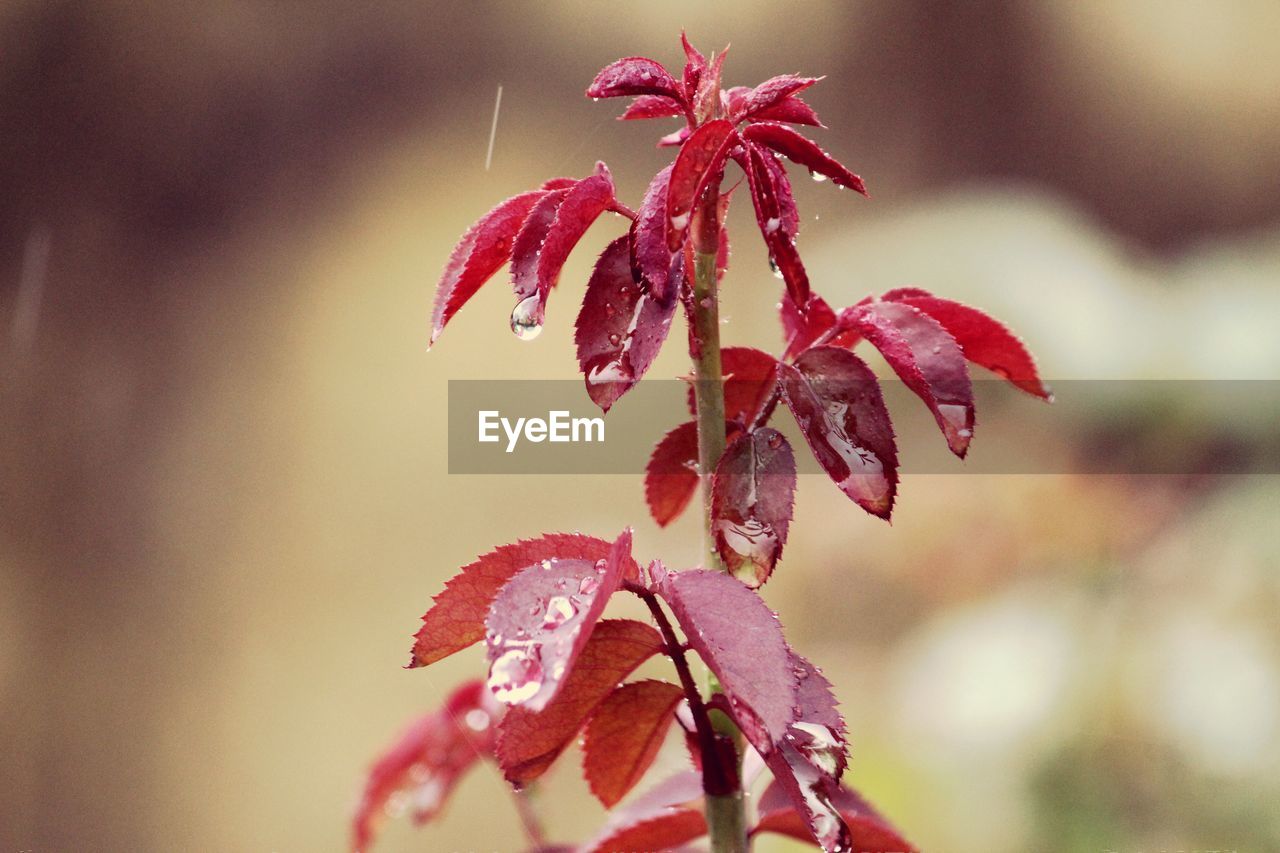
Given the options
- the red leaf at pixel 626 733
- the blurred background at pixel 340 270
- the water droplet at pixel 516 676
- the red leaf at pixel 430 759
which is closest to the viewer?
the water droplet at pixel 516 676

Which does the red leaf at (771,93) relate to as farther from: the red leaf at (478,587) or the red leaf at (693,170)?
the red leaf at (478,587)

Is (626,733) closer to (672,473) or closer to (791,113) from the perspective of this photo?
(672,473)

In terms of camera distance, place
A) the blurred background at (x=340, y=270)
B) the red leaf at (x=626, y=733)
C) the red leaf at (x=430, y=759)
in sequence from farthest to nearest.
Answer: the blurred background at (x=340, y=270)
the red leaf at (x=430, y=759)
the red leaf at (x=626, y=733)

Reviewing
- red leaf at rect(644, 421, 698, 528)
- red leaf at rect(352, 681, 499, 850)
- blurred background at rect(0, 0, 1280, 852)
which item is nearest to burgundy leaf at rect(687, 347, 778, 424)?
red leaf at rect(644, 421, 698, 528)

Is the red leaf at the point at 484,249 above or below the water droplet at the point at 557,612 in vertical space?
above

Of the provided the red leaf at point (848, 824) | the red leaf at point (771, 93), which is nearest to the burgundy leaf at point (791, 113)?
the red leaf at point (771, 93)

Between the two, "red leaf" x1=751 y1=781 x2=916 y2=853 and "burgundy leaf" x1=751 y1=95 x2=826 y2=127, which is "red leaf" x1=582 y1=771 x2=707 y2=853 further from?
"burgundy leaf" x1=751 y1=95 x2=826 y2=127

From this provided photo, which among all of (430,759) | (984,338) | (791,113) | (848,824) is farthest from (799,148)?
(430,759)
